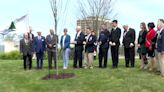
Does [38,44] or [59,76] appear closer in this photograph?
[59,76]

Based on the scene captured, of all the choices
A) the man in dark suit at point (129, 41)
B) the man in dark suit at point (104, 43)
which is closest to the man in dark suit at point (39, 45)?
the man in dark suit at point (104, 43)

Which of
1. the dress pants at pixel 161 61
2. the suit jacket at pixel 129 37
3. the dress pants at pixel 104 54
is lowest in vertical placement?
the dress pants at pixel 161 61

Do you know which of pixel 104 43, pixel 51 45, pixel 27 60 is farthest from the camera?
pixel 27 60

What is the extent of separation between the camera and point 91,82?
1712 cm

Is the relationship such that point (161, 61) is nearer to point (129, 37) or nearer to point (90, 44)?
point (129, 37)

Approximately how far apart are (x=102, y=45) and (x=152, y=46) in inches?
115

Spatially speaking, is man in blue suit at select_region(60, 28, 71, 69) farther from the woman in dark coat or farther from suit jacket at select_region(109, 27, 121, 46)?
the woman in dark coat

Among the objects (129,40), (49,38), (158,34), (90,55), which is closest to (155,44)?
(158,34)

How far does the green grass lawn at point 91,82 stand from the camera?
16.0 meters

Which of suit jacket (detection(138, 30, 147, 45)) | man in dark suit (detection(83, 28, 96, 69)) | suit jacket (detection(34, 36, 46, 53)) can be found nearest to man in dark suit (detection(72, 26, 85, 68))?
man in dark suit (detection(83, 28, 96, 69))

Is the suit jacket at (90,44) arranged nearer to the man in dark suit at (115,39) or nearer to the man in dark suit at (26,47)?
the man in dark suit at (115,39)

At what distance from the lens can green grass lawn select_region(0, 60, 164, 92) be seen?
16.0m

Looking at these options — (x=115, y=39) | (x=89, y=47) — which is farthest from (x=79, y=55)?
(x=115, y=39)

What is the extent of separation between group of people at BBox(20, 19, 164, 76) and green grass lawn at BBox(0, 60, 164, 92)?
0.67m
